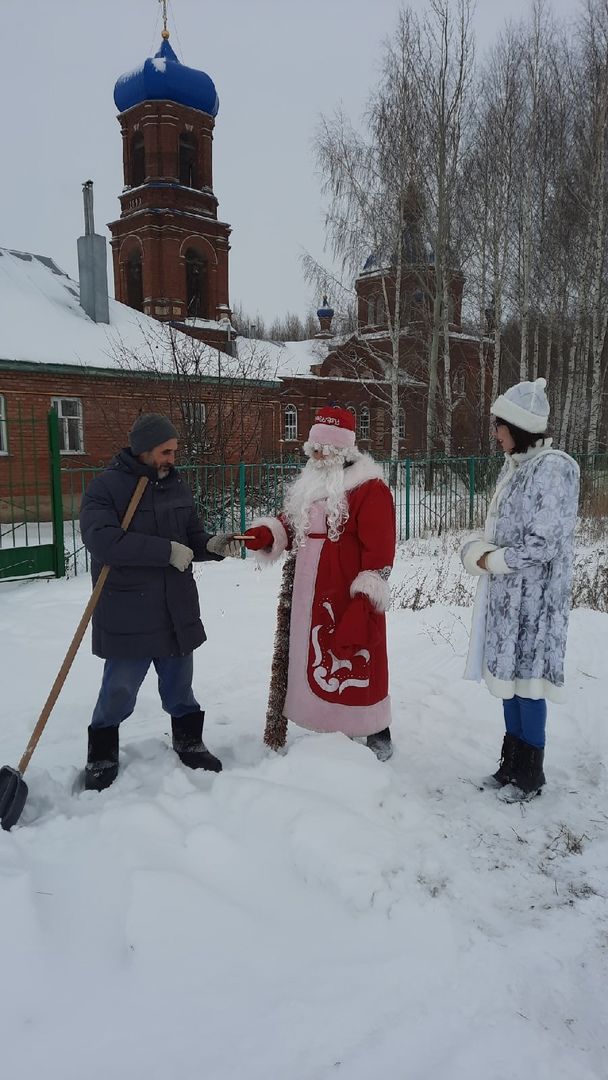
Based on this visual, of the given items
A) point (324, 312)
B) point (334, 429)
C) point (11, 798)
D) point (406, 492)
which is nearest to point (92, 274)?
point (406, 492)

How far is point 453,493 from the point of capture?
38.3 feet

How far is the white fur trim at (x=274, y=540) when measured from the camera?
3.34 meters

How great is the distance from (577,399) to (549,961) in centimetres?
1928

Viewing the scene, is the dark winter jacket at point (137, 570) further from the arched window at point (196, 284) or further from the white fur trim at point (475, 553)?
the arched window at point (196, 284)

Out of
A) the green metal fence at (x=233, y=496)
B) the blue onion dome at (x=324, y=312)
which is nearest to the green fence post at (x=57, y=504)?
the green metal fence at (x=233, y=496)

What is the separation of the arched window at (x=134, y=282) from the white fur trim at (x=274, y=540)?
75.6 ft

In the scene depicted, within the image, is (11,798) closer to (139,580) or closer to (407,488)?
(139,580)

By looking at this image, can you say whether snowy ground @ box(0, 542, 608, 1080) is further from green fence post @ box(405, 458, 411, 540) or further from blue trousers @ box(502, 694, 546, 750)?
green fence post @ box(405, 458, 411, 540)

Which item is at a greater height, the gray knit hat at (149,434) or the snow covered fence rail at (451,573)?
the gray knit hat at (149,434)

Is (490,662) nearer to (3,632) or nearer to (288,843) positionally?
(288,843)

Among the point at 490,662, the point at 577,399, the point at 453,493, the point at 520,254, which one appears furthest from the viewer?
the point at 577,399

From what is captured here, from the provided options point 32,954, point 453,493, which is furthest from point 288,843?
point 453,493

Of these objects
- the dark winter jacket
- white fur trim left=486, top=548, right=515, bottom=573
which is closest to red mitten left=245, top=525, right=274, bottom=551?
the dark winter jacket

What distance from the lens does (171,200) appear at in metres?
23.1
